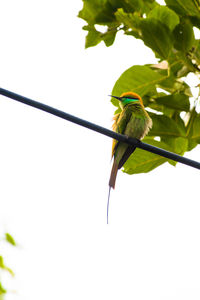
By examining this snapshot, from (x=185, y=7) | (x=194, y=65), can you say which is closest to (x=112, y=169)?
(x=194, y=65)

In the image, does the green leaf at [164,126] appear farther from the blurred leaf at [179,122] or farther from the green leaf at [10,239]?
the green leaf at [10,239]

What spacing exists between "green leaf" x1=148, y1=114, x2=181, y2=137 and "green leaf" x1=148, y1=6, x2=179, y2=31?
1.33 feet

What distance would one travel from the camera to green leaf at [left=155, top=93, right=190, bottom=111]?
6.91 ft

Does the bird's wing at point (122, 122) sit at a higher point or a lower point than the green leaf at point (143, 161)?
higher

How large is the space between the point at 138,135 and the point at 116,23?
28.9 inches

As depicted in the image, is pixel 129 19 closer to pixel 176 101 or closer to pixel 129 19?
pixel 129 19

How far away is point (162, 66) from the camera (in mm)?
2275

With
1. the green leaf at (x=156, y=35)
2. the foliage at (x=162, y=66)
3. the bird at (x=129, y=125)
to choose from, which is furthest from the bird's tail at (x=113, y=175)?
the green leaf at (x=156, y=35)

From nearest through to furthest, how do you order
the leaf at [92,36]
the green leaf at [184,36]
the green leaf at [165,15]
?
the green leaf at [165,15] < the green leaf at [184,36] < the leaf at [92,36]

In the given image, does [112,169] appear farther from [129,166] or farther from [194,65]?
[194,65]

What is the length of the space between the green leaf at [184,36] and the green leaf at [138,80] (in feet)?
0.57

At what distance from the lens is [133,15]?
2.13 m

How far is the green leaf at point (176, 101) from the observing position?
6.91 feet

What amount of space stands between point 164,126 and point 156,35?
1.31 feet
